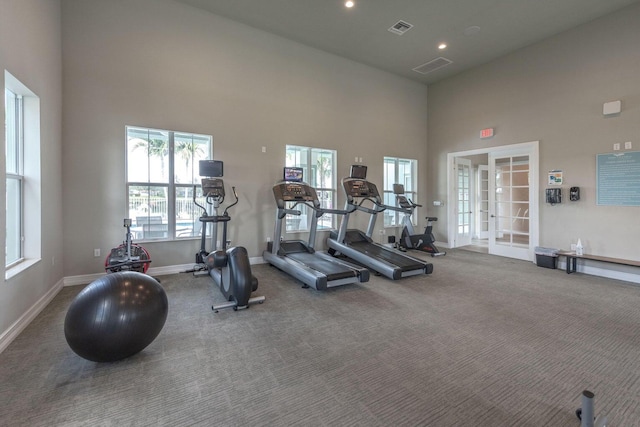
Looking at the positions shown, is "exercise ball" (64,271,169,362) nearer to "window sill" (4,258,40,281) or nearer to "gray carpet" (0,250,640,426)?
"gray carpet" (0,250,640,426)

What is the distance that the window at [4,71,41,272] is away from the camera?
337 cm

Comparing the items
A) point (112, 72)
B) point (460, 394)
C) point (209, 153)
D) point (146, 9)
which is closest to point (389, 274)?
point (460, 394)

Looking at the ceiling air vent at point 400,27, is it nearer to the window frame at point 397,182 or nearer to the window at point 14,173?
the window frame at point 397,182

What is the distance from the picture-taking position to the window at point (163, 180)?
4.95 metres

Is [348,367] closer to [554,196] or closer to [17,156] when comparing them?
[17,156]

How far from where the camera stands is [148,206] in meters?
5.05

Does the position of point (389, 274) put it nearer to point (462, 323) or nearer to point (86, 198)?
point (462, 323)

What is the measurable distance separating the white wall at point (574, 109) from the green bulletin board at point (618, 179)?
0.37ft

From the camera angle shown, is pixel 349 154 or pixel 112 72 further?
pixel 349 154

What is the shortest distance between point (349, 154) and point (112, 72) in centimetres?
481

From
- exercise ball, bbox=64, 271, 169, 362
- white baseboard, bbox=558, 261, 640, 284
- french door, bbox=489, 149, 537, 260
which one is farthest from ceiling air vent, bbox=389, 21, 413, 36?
exercise ball, bbox=64, 271, 169, 362

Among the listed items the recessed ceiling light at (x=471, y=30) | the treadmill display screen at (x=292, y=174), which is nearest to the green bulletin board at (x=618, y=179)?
the recessed ceiling light at (x=471, y=30)

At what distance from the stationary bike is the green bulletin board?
7812 mm

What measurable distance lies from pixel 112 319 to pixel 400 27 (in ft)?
21.2
